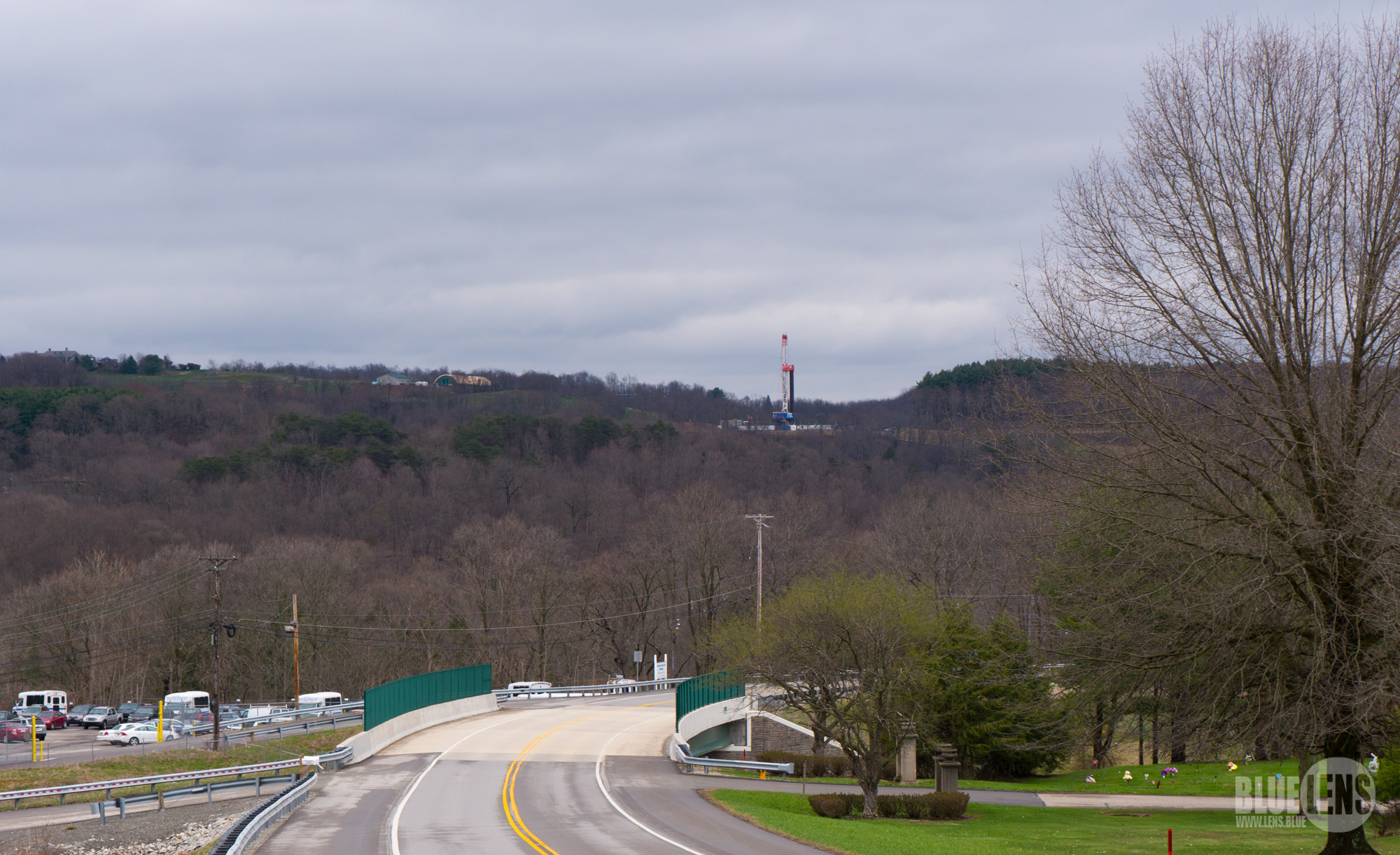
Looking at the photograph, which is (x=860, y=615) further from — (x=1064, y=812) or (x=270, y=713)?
(x=270, y=713)

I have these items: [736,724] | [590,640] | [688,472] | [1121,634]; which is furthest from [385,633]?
[1121,634]

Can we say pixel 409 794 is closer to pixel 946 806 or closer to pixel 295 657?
pixel 946 806

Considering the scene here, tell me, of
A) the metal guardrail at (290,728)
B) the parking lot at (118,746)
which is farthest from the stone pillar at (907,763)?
the parking lot at (118,746)

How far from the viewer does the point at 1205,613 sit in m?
16.7

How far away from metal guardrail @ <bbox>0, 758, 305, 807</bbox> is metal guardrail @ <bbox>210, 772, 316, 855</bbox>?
253 inches

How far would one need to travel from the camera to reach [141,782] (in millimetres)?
37000

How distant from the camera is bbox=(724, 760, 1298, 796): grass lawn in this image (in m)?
35.2

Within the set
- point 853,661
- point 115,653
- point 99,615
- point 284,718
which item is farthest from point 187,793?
point 99,615

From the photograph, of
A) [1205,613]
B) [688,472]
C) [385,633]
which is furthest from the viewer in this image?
[688,472]

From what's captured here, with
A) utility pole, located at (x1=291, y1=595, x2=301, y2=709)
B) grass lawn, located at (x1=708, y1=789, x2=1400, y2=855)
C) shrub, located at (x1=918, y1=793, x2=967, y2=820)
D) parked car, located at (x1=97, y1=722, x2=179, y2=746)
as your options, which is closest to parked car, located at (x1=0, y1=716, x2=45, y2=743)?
parked car, located at (x1=97, y1=722, x2=179, y2=746)

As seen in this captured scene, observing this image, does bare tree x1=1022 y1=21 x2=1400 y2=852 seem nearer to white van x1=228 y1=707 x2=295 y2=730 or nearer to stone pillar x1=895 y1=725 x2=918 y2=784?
stone pillar x1=895 y1=725 x2=918 y2=784

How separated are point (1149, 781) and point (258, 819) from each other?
2918 centimetres

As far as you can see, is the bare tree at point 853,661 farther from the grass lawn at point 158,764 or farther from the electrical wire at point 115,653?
the electrical wire at point 115,653

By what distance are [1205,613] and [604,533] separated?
103789 millimetres
